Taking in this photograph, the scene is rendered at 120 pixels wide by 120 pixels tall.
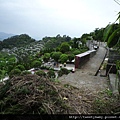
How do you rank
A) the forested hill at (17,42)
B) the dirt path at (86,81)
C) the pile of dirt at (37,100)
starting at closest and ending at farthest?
the pile of dirt at (37,100)
the dirt path at (86,81)
the forested hill at (17,42)

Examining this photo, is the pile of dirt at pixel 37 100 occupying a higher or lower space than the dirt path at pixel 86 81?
higher

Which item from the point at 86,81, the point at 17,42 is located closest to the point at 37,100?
the point at 86,81

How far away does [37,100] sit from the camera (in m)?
1.71

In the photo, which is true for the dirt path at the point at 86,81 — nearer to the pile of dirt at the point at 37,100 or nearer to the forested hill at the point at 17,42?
the pile of dirt at the point at 37,100

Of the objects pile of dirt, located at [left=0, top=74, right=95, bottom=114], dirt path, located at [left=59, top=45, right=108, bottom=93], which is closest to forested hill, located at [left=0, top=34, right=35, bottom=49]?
dirt path, located at [left=59, top=45, right=108, bottom=93]

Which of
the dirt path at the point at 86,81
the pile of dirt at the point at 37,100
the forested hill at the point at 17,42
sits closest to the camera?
the pile of dirt at the point at 37,100

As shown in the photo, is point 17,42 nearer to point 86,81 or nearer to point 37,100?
point 86,81

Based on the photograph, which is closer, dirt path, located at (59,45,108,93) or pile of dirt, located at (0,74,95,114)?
pile of dirt, located at (0,74,95,114)

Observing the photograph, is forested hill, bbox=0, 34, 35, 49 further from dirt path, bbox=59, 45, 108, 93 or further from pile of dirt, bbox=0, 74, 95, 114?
pile of dirt, bbox=0, 74, 95, 114

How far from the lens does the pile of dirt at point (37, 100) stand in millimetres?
1646

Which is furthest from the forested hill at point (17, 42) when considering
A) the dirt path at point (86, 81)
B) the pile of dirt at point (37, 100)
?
the pile of dirt at point (37, 100)

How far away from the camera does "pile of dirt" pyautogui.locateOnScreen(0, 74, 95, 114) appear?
1646 mm

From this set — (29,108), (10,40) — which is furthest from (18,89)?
(10,40)

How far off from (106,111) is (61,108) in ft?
1.86
